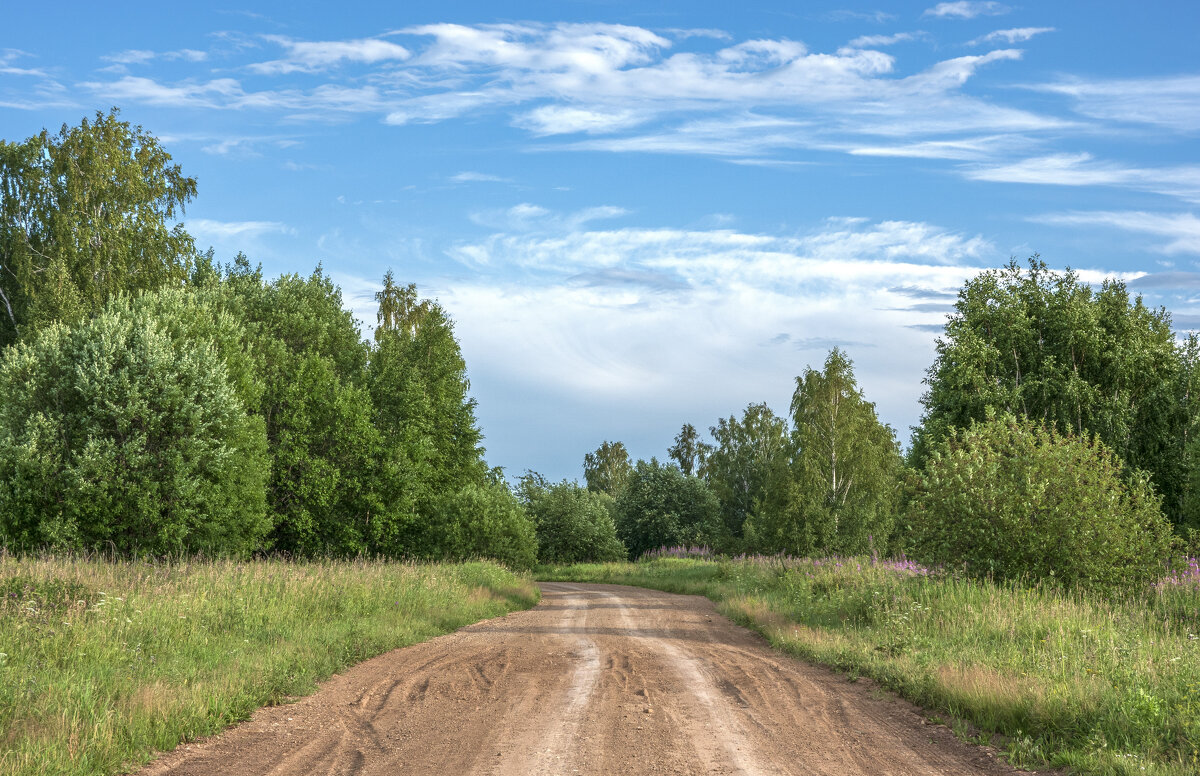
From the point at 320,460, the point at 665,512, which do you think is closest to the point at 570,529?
the point at 665,512

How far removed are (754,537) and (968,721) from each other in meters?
37.1

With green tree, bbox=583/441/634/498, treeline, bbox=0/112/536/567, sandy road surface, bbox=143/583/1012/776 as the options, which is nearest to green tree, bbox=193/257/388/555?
treeline, bbox=0/112/536/567

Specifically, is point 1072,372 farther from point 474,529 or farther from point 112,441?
point 112,441

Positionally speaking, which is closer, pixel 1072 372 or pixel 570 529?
pixel 1072 372

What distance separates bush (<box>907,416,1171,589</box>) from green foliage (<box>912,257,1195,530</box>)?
16.3 metres

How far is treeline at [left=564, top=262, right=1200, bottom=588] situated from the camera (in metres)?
16.9

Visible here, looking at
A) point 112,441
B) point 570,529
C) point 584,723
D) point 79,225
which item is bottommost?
point 570,529

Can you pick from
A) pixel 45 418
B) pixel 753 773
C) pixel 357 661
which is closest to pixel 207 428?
pixel 45 418

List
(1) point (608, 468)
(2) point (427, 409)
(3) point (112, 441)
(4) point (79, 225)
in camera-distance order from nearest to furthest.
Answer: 1. (3) point (112, 441)
2. (4) point (79, 225)
3. (2) point (427, 409)
4. (1) point (608, 468)

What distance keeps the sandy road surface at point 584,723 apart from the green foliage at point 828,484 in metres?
30.0

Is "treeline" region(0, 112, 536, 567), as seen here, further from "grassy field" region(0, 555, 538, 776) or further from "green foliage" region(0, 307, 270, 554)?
"grassy field" region(0, 555, 538, 776)

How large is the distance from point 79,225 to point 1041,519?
37.4 m

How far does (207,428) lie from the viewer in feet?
84.6

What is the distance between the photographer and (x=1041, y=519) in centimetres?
1681
